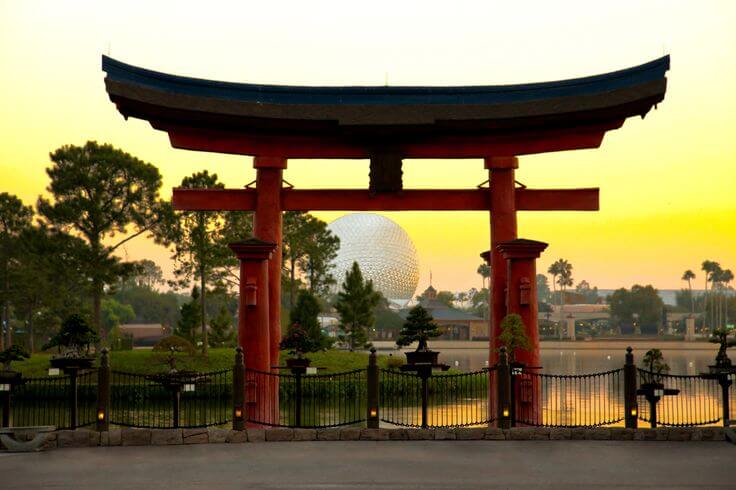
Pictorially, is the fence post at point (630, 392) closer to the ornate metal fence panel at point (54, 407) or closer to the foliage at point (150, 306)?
the ornate metal fence panel at point (54, 407)

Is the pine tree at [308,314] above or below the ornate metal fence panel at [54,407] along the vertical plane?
above

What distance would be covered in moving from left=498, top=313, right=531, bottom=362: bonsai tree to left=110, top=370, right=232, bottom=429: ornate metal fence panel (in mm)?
6159

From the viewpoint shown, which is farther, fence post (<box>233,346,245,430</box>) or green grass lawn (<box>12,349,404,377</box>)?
green grass lawn (<box>12,349,404,377</box>)

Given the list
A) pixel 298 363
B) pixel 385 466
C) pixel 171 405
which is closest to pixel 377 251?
pixel 171 405

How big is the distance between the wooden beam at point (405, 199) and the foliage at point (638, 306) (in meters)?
141

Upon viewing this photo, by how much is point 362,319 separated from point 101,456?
4321 centimetres

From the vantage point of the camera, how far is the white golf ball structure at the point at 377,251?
130 m

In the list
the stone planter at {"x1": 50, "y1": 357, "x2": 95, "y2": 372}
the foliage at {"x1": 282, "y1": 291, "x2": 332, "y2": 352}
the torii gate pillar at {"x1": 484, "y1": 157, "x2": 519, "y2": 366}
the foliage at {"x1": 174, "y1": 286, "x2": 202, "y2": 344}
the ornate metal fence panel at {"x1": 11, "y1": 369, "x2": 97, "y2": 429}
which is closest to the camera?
the stone planter at {"x1": 50, "y1": 357, "x2": 95, "y2": 372}

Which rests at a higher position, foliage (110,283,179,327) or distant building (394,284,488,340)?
foliage (110,283,179,327)

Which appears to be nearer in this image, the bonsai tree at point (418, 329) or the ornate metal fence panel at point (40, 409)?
the bonsai tree at point (418, 329)

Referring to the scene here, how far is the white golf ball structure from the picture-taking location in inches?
5133

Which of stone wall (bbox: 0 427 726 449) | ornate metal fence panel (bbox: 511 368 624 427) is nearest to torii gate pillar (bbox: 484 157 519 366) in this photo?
ornate metal fence panel (bbox: 511 368 624 427)

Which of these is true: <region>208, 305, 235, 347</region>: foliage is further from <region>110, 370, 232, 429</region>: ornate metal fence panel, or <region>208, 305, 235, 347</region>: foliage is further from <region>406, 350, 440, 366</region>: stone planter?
<region>406, 350, 440, 366</region>: stone planter

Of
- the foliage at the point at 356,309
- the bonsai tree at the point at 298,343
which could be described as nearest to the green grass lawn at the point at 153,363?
the foliage at the point at 356,309
